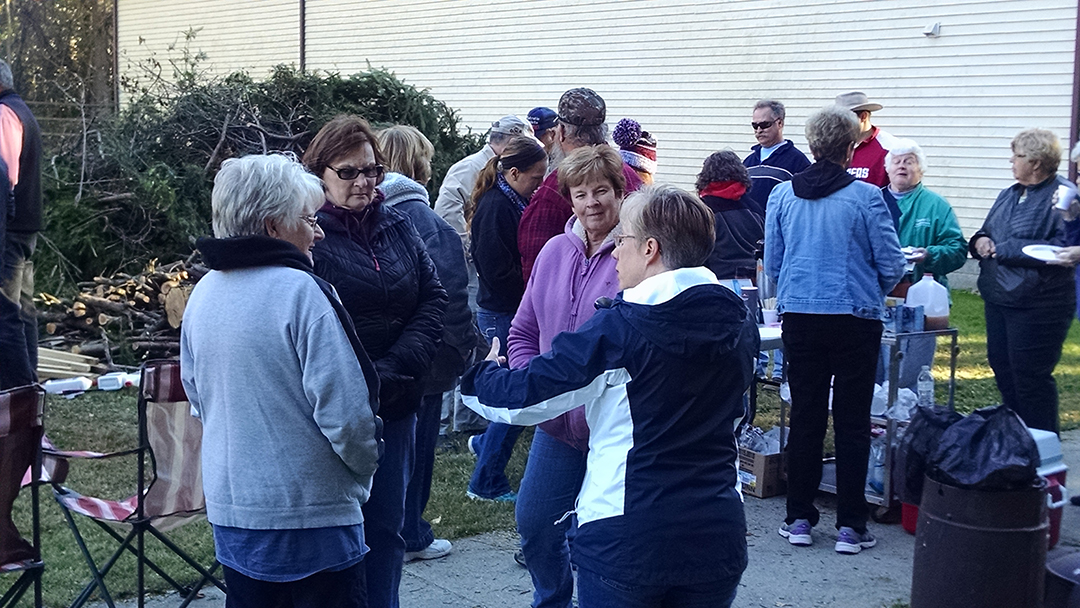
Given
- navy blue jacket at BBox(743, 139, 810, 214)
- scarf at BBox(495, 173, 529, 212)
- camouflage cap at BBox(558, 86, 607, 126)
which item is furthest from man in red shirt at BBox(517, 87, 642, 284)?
navy blue jacket at BBox(743, 139, 810, 214)

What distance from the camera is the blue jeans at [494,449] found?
→ 6258 mm

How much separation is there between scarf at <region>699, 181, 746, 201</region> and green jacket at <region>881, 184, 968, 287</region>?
3.46ft

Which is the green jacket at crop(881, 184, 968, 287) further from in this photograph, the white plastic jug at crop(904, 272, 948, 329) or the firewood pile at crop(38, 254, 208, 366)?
the firewood pile at crop(38, 254, 208, 366)

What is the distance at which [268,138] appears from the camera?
37.2ft

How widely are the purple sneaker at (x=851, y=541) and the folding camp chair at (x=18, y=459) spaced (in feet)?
12.5

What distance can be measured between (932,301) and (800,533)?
2.04 metres

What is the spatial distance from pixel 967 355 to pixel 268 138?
7.39 metres

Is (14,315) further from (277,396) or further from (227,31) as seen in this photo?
(227,31)

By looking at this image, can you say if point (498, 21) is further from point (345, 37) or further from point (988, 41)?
point (988, 41)

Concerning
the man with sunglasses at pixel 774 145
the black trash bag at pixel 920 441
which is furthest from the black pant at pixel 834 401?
the man with sunglasses at pixel 774 145

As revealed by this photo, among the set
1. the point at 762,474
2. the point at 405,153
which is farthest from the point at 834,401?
the point at 405,153

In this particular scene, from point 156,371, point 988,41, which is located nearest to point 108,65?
point 988,41

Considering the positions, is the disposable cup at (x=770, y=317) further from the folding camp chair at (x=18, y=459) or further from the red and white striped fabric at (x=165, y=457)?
the folding camp chair at (x=18, y=459)

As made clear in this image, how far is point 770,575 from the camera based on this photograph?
5465mm
